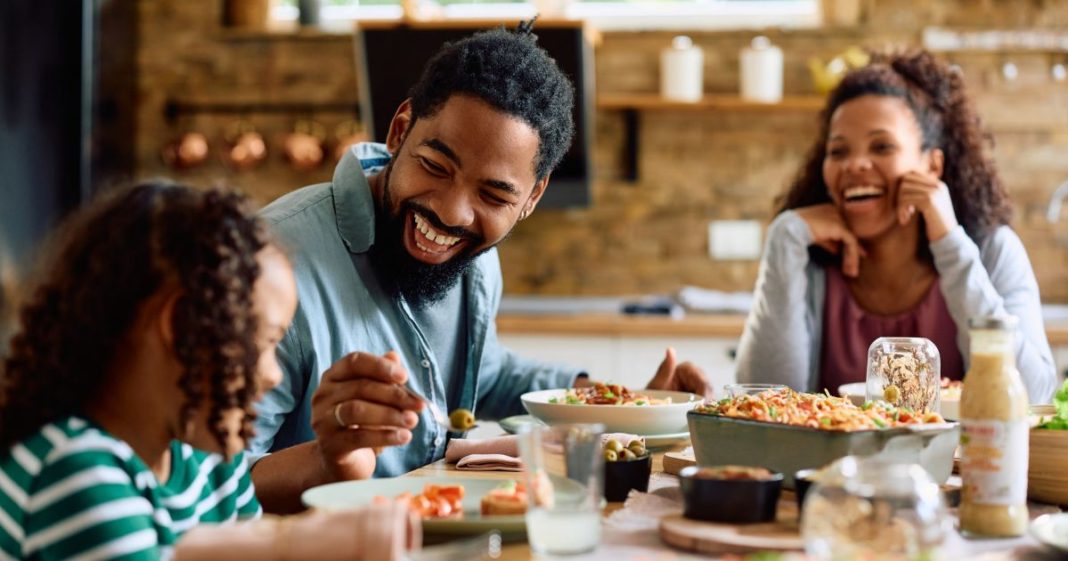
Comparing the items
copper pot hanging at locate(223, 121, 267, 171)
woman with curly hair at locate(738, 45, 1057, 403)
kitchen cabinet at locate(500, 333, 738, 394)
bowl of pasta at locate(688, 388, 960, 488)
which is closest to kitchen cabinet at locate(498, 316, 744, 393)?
kitchen cabinet at locate(500, 333, 738, 394)

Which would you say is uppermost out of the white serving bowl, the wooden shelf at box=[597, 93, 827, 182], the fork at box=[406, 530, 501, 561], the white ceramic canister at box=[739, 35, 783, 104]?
the white ceramic canister at box=[739, 35, 783, 104]

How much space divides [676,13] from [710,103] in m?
0.48

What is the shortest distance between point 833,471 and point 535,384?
134 centimetres

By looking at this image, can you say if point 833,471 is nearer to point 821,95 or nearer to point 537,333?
point 537,333

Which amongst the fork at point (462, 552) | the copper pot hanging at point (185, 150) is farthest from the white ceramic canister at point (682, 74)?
the fork at point (462, 552)

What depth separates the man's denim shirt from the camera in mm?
1749

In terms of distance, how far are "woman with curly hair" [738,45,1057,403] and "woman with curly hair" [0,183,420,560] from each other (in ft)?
5.22

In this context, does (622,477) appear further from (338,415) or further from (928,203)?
(928,203)

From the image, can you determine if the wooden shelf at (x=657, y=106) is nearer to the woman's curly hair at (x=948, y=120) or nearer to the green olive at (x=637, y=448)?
the woman's curly hair at (x=948, y=120)

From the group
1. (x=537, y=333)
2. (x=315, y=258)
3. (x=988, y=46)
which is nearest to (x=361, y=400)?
(x=315, y=258)

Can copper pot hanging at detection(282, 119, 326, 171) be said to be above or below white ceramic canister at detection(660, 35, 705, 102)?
below

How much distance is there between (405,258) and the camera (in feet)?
6.18

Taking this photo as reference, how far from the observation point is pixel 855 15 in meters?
4.36

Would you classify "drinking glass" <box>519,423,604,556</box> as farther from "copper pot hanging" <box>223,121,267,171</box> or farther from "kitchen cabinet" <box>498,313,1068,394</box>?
"copper pot hanging" <box>223,121,267,171</box>
